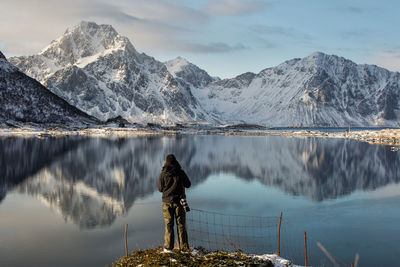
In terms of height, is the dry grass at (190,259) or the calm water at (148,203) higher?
the dry grass at (190,259)

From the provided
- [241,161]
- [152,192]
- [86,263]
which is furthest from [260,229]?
[241,161]

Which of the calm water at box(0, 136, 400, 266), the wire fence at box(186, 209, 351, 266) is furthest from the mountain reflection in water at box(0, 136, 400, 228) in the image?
the wire fence at box(186, 209, 351, 266)

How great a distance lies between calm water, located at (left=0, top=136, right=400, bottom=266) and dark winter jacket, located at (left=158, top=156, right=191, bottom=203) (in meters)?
7.68

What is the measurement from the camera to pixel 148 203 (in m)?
40.0

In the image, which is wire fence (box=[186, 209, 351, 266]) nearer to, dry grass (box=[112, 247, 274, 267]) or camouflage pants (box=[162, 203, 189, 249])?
dry grass (box=[112, 247, 274, 267])

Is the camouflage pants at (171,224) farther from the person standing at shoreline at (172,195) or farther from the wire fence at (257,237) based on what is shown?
the wire fence at (257,237)

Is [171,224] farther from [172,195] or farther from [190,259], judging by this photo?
[190,259]

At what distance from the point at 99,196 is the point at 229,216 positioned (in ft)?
51.7

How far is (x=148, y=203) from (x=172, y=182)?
22679mm

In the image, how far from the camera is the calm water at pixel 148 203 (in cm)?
2581

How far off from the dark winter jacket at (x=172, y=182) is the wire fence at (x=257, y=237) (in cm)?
612

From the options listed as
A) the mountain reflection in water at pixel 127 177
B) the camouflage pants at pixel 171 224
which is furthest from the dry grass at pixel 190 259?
the mountain reflection in water at pixel 127 177

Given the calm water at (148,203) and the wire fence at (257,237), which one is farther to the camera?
the calm water at (148,203)

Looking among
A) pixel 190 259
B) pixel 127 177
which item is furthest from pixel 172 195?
pixel 127 177
